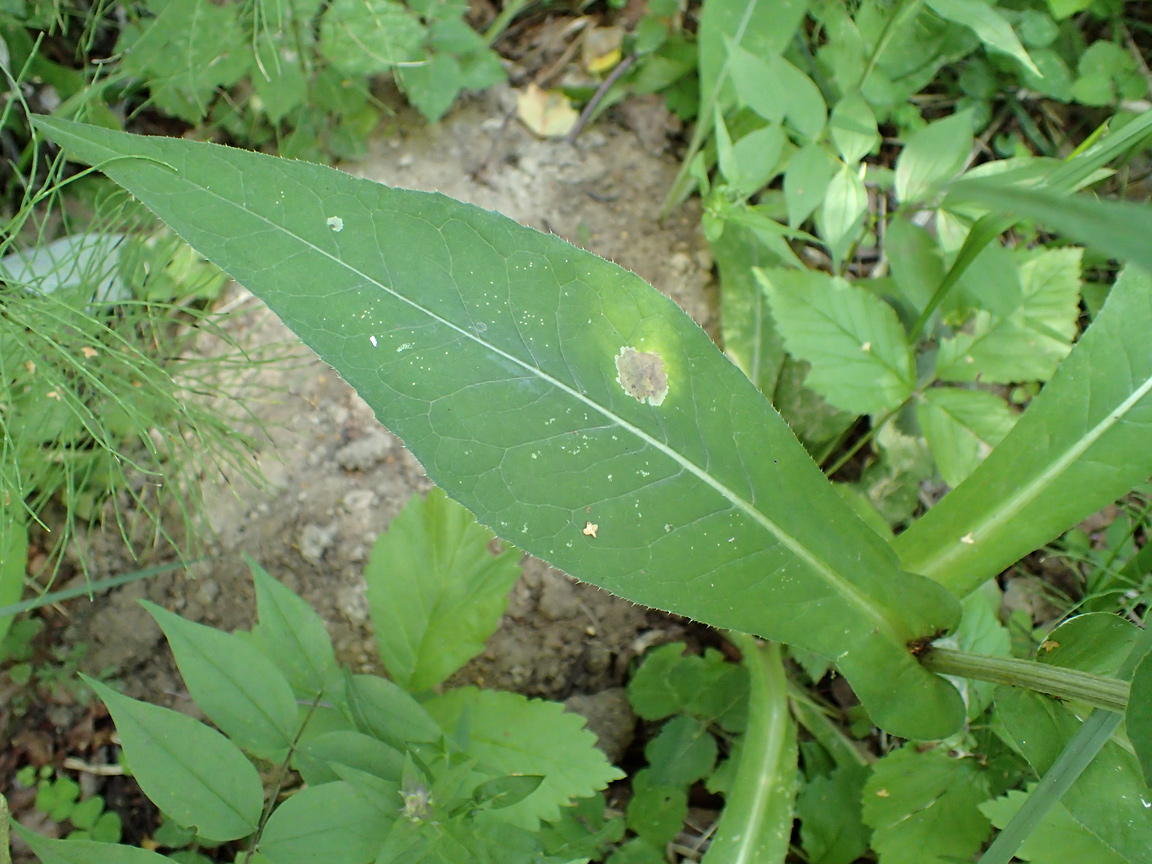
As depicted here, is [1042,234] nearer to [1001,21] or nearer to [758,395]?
[1001,21]

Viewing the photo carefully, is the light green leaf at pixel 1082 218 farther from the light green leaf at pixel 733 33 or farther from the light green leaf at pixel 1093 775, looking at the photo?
the light green leaf at pixel 733 33

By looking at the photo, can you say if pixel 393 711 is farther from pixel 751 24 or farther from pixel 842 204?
pixel 751 24

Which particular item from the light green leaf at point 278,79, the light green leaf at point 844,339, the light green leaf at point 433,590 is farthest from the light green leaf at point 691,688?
the light green leaf at point 278,79

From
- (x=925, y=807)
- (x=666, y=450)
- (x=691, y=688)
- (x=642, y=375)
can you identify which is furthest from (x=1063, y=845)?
(x=642, y=375)

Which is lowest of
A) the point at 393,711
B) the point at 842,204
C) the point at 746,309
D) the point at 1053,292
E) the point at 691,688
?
the point at 691,688

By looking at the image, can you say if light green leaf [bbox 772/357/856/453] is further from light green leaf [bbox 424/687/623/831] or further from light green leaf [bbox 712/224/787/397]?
light green leaf [bbox 424/687/623/831]

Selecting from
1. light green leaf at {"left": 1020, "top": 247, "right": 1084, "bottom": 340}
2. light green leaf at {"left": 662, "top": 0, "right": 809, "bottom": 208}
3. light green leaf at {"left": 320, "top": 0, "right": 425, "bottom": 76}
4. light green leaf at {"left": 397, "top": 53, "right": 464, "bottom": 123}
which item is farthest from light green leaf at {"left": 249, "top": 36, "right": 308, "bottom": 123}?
light green leaf at {"left": 1020, "top": 247, "right": 1084, "bottom": 340}
